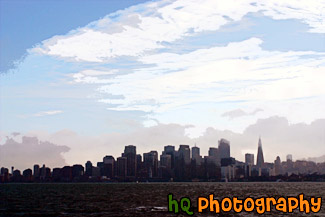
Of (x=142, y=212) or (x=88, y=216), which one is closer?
(x=88, y=216)

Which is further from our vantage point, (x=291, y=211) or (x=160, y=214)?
(x=291, y=211)

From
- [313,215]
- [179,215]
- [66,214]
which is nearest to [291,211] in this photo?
[313,215]

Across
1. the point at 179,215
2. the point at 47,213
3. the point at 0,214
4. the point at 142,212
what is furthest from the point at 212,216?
the point at 0,214

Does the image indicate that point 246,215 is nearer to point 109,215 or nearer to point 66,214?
point 109,215

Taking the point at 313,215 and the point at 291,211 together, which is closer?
the point at 313,215

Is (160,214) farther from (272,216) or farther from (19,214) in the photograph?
(19,214)

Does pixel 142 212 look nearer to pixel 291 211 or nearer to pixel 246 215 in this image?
pixel 246 215

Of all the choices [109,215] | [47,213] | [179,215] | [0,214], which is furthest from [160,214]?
[0,214]
